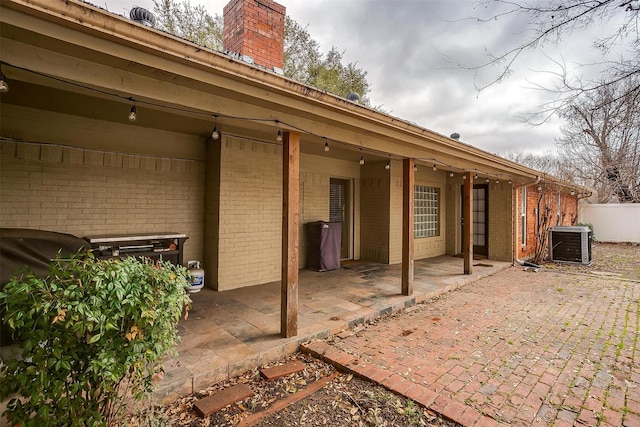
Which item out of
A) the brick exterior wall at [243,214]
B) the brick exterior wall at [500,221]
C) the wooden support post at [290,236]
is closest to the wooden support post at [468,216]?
the brick exterior wall at [500,221]

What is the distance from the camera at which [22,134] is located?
389 cm

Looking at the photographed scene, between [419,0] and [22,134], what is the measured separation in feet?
16.5

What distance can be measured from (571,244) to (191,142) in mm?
10246

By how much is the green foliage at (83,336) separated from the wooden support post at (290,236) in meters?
1.68

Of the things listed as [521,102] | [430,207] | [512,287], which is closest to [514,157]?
[430,207]

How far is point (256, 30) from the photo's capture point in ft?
15.4

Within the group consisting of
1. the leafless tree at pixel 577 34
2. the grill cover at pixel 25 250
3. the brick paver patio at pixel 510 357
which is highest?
the leafless tree at pixel 577 34

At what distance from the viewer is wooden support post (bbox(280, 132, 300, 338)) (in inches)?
138

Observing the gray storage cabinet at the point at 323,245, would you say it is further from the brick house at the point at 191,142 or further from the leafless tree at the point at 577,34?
the leafless tree at the point at 577,34

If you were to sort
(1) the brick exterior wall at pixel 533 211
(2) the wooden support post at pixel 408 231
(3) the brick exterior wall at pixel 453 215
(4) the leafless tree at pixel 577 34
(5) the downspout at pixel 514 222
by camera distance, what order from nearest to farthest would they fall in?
(4) the leafless tree at pixel 577 34 < (2) the wooden support post at pixel 408 231 < (5) the downspout at pixel 514 222 < (1) the brick exterior wall at pixel 533 211 < (3) the brick exterior wall at pixel 453 215

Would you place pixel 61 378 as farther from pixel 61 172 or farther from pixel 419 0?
pixel 419 0

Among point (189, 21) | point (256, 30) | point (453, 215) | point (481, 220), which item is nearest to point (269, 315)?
point (256, 30)

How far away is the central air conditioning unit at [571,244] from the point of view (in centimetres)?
871

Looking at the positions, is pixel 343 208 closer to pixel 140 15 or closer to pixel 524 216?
pixel 524 216
